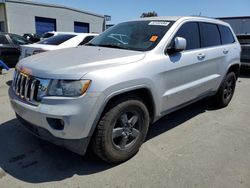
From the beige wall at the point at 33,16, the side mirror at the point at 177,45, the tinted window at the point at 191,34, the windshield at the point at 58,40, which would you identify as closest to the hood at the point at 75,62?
the side mirror at the point at 177,45

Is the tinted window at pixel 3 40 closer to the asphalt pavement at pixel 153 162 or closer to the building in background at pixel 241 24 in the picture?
the asphalt pavement at pixel 153 162

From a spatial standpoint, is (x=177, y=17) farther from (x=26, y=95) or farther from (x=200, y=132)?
(x=26, y=95)

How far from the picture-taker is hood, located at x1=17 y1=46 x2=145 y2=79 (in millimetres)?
2678

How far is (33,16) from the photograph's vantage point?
2883 cm

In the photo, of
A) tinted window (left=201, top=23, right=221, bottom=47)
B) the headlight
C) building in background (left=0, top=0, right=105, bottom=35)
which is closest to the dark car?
tinted window (left=201, top=23, right=221, bottom=47)

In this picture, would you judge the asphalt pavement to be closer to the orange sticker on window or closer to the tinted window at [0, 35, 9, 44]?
the orange sticker on window

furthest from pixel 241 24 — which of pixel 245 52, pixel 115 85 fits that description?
pixel 115 85

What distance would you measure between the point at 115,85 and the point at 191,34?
2003mm

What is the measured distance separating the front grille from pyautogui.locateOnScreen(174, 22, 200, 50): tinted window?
2119 millimetres

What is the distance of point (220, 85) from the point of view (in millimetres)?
4996

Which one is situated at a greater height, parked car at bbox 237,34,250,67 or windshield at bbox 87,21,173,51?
windshield at bbox 87,21,173,51

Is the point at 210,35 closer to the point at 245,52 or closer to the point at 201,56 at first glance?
the point at 201,56

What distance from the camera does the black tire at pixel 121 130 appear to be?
2.84 meters

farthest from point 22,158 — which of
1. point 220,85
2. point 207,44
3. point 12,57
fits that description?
point 12,57
